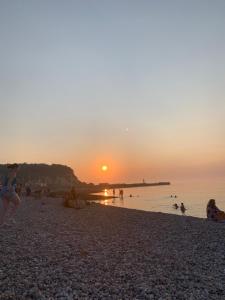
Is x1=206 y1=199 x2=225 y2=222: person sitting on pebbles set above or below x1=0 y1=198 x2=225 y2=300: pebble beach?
above

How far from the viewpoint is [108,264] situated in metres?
13.8

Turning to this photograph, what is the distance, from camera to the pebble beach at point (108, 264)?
35.3 feet

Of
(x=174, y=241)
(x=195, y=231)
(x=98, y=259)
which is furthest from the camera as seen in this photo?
(x=195, y=231)

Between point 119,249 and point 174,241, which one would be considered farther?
point 174,241

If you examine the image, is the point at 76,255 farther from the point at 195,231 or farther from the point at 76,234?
the point at 195,231

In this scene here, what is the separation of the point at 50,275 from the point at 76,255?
3.24 meters

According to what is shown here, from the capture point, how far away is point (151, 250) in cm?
1711

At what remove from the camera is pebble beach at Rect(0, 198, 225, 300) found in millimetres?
10750

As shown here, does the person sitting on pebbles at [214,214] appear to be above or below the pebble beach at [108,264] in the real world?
above

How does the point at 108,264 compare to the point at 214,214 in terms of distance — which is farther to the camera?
the point at 214,214

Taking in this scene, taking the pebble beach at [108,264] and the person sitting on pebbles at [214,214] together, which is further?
the person sitting on pebbles at [214,214]

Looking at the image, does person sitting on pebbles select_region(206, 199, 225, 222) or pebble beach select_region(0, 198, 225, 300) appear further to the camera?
person sitting on pebbles select_region(206, 199, 225, 222)

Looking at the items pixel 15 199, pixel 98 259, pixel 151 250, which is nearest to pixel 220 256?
pixel 151 250

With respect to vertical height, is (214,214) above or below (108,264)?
above
